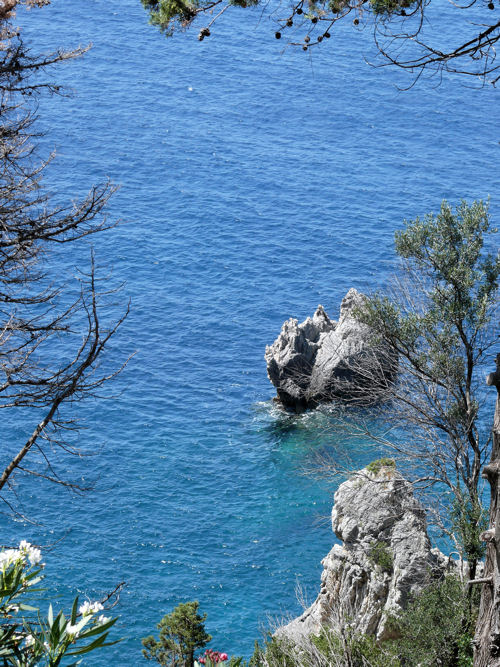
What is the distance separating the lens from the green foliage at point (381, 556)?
24.3m

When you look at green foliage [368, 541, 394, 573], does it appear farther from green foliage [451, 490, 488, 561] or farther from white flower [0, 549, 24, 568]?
white flower [0, 549, 24, 568]

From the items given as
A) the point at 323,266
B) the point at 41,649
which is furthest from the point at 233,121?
the point at 41,649

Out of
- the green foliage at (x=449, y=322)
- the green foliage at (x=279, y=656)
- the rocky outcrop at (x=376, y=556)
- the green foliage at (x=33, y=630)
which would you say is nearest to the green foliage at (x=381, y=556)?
the rocky outcrop at (x=376, y=556)

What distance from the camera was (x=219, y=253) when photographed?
6138cm

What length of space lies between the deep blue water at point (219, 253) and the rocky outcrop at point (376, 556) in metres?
6.70

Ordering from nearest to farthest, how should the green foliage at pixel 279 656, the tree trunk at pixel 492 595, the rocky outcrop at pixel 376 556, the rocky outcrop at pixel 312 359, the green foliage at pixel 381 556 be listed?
the tree trunk at pixel 492 595
the green foliage at pixel 279 656
the rocky outcrop at pixel 376 556
the green foliage at pixel 381 556
the rocky outcrop at pixel 312 359

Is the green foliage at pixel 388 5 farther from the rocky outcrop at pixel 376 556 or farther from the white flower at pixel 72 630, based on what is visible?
the rocky outcrop at pixel 376 556

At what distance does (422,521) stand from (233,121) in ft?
201

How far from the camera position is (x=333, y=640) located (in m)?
21.1

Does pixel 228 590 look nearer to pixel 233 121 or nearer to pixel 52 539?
pixel 52 539

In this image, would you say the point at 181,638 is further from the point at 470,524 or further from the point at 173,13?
the point at 173,13

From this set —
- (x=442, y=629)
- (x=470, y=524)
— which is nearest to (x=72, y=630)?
(x=470, y=524)

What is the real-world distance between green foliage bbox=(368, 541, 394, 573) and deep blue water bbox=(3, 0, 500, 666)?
8.16m

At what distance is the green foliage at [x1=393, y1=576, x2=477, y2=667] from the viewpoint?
19734 millimetres
